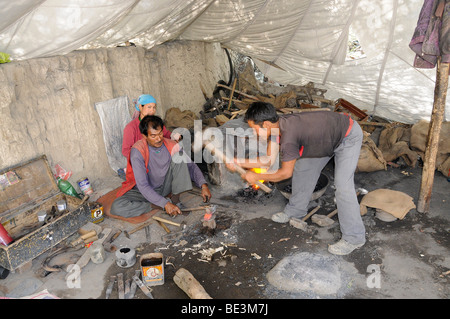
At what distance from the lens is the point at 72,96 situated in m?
4.52

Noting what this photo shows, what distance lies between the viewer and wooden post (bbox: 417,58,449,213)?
12.5 feet

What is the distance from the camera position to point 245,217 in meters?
4.25

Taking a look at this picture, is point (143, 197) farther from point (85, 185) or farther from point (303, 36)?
point (303, 36)

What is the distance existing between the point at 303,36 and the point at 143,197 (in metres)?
4.14

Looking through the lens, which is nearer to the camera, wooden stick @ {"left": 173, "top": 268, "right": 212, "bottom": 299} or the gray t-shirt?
wooden stick @ {"left": 173, "top": 268, "right": 212, "bottom": 299}

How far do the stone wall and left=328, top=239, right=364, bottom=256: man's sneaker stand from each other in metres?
3.42

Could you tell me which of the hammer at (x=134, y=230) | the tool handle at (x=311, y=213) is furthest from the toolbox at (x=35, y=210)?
the tool handle at (x=311, y=213)

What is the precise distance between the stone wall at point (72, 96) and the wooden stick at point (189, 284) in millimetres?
2441

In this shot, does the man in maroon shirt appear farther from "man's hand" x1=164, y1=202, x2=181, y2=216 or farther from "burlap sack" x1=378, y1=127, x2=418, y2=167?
"burlap sack" x1=378, y1=127, x2=418, y2=167

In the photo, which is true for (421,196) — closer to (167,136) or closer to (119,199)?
(167,136)

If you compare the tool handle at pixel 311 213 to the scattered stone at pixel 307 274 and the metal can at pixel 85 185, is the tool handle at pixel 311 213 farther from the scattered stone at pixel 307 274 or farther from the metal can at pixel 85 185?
the metal can at pixel 85 185

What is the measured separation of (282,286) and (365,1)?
478 centimetres

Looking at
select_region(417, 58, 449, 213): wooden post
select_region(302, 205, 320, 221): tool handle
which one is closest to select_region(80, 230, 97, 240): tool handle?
select_region(302, 205, 320, 221): tool handle

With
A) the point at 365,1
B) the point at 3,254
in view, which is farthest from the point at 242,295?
the point at 365,1
